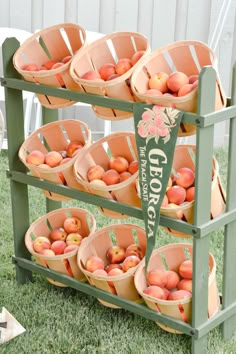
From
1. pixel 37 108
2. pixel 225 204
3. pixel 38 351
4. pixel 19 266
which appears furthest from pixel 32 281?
pixel 37 108

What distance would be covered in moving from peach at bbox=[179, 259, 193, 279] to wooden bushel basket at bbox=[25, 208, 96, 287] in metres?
0.45

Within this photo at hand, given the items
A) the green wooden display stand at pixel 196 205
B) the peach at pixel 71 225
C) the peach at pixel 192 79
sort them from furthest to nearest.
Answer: the peach at pixel 71 225 < the peach at pixel 192 79 < the green wooden display stand at pixel 196 205

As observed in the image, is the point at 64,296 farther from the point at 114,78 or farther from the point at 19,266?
the point at 114,78

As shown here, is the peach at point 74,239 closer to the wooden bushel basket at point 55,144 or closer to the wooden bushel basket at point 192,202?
the wooden bushel basket at point 55,144

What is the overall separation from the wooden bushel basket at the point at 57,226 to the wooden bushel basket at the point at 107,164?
0.29 m

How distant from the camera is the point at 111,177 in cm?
300

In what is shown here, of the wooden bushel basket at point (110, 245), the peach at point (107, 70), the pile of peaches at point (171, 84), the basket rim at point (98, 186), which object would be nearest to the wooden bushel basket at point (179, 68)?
the pile of peaches at point (171, 84)

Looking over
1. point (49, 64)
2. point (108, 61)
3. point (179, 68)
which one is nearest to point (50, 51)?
point (49, 64)

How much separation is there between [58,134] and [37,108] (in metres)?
2.19

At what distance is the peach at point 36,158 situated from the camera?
3.19 meters

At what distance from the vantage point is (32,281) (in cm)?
356

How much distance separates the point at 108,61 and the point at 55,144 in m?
0.51

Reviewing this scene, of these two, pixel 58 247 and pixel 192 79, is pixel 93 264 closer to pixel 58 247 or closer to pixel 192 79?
pixel 58 247

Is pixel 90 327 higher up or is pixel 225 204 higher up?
pixel 225 204
